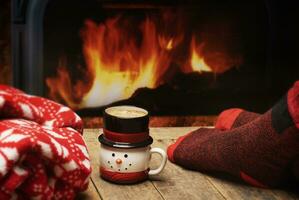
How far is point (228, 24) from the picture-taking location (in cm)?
186

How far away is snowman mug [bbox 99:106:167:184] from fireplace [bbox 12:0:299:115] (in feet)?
1.51

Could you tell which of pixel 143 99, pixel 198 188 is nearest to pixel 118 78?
pixel 143 99

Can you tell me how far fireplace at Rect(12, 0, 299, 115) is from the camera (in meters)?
1.72

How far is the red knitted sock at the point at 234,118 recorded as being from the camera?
1.52 meters

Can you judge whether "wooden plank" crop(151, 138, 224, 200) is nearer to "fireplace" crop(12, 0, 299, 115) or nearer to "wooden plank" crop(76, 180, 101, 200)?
"wooden plank" crop(76, 180, 101, 200)

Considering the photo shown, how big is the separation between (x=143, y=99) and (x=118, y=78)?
0.10m

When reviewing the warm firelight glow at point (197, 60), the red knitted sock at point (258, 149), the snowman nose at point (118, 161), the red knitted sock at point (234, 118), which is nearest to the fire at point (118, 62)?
the warm firelight glow at point (197, 60)

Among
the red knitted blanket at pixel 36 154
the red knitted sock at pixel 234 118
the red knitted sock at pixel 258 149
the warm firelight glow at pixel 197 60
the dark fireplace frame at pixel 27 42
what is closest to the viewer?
the red knitted blanket at pixel 36 154

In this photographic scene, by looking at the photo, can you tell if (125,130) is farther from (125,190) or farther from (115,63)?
(115,63)

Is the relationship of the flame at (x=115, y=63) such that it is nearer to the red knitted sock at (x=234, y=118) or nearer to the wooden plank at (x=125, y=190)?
the red knitted sock at (x=234, y=118)

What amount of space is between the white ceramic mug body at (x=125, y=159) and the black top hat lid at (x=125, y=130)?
13 mm

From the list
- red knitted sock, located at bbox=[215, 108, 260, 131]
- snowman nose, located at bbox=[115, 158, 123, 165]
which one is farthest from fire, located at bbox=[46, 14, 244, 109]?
snowman nose, located at bbox=[115, 158, 123, 165]

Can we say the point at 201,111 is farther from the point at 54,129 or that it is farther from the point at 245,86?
the point at 54,129

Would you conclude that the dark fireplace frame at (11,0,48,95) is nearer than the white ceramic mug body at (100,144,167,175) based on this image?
No
